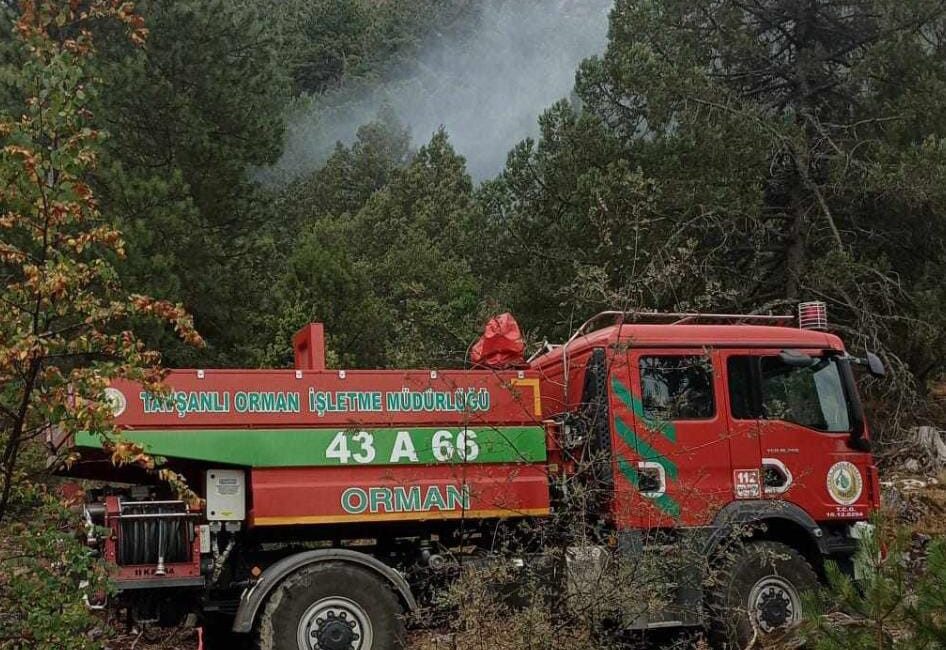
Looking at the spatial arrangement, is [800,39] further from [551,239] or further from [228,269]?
[228,269]

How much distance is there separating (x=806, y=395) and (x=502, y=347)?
8.33 feet

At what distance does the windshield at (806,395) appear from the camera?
29.7 feet

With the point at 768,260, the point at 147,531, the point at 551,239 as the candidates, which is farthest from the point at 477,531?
the point at 768,260

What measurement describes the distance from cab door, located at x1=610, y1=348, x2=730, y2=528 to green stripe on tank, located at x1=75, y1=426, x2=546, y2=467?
0.70 m

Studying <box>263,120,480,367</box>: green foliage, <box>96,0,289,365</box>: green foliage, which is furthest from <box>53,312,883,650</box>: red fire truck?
<box>96,0,289,365</box>: green foliage

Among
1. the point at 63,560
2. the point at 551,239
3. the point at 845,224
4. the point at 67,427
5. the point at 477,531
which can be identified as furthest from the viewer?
the point at 845,224

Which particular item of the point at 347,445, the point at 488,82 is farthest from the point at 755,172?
the point at 488,82

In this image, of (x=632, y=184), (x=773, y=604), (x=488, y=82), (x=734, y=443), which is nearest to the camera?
(x=773, y=604)

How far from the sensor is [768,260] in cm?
1850

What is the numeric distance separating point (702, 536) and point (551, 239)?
9471 mm

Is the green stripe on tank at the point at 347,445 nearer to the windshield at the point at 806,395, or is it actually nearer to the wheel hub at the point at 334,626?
the wheel hub at the point at 334,626

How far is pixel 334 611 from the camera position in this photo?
7.89m

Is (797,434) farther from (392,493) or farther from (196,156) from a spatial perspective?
(196,156)

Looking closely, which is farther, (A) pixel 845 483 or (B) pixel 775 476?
(A) pixel 845 483
